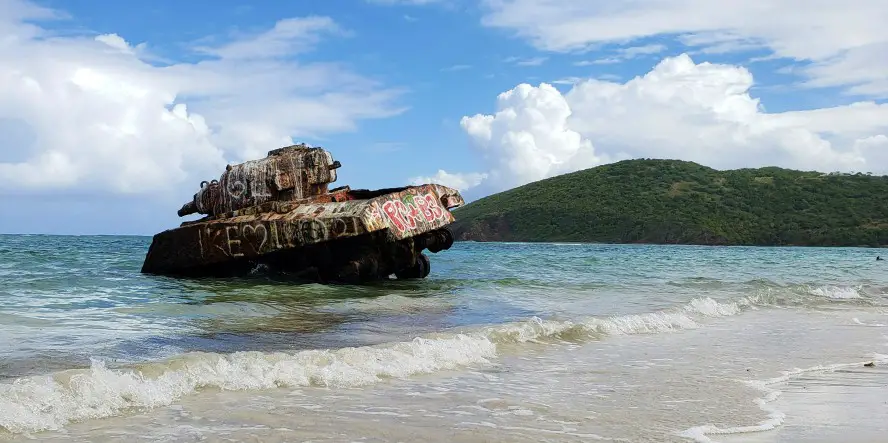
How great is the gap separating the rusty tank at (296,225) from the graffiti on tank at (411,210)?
2cm

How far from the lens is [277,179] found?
44.2 ft

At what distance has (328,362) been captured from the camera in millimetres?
5832

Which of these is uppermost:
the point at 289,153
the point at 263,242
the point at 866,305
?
the point at 289,153

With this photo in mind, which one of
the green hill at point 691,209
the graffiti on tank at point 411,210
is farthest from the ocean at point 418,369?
the green hill at point 691,209

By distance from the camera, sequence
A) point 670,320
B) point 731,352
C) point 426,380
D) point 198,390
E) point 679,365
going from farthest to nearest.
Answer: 1. point 670,320
2. point 731,352
3. point 679,365
4. point 426,380
5. point 198,390

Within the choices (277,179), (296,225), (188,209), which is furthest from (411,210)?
(188,209)

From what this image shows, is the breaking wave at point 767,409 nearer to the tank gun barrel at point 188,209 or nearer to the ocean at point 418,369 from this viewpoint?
the ocean at point 418,369

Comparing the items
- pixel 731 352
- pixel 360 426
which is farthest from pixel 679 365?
pixel 360 426

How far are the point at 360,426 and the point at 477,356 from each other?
2.62 m

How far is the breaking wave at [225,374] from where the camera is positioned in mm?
4316

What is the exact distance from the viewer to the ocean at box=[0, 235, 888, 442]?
4.22 meters

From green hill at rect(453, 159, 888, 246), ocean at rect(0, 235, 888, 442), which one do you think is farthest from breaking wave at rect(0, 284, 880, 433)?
green hill at rect(453, 159, 888, 246)

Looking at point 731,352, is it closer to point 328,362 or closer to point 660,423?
point 660,423

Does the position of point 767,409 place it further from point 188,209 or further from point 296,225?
point 188,209
